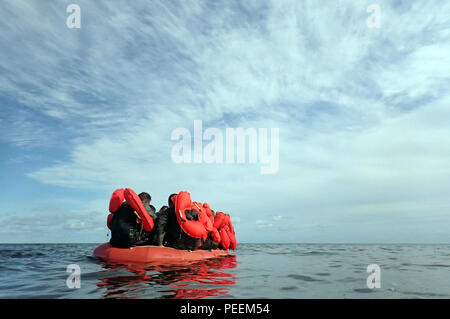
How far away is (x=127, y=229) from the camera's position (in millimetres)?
14219

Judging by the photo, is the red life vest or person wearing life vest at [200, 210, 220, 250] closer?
the red life vest

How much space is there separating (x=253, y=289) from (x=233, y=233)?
1735 cm

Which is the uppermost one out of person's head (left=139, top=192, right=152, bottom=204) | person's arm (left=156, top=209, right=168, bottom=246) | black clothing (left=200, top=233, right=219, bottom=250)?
person's head (left=139, top=192, right=152, bottom=204)

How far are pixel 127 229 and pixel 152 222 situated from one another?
119 cm

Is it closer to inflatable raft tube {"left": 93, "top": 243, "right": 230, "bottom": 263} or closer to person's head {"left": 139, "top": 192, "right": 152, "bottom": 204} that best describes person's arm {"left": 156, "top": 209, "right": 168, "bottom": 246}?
inflatable raft tube {"left": 93, "top": 243, "right": 230, "bottom": 263}

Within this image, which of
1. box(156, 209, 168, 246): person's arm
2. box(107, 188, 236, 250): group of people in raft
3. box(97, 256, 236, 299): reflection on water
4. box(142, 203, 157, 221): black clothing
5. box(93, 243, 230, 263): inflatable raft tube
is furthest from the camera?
box(156, 209, 168, 246): person's arm

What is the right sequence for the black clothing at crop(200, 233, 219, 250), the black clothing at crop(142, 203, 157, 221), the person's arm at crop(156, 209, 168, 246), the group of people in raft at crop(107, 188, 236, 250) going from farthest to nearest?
the black clothing at crop(200, 233, 219, 250) < the person's arm at crop(156, 209, 168, 246) < the black clothing at crop(142, 203, 157, 221) < the group of people in raft at crop(107, 188, 236, 250)

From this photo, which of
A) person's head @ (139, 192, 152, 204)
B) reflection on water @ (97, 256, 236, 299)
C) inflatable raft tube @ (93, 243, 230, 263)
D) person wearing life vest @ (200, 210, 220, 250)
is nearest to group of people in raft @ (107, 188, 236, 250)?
person's head @ (139, 192, 152, 204)

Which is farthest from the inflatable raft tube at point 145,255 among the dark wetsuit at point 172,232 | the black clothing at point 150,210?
the black clothing at point 150,210

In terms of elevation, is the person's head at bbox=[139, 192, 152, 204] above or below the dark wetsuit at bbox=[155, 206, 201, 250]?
above

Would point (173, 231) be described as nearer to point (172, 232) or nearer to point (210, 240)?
point (172, 232)

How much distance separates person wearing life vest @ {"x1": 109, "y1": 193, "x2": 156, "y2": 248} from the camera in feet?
46.7
